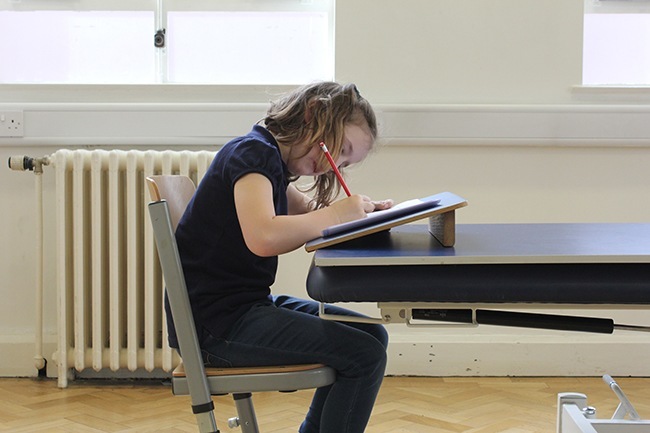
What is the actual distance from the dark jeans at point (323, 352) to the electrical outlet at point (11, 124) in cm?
159

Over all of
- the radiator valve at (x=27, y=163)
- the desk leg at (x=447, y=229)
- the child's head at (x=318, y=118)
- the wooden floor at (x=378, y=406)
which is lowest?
the wooden floor at (x=378, y=406)

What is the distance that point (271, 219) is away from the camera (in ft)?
4.08

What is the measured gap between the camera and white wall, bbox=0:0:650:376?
2635 mm

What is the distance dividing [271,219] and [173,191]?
0.87 ft

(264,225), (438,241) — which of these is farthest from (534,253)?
(264,225)

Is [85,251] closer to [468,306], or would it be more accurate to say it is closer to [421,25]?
[421,25]

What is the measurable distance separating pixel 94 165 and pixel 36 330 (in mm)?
Answer: 561

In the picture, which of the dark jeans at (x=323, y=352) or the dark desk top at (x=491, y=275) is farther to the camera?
the dark jeans at (x=323, y=352)

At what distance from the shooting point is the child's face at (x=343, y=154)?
150cm

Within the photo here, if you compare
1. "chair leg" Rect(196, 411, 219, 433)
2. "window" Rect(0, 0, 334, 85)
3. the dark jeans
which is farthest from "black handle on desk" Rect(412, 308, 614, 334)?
"window" Rect(0, 0, 334, 85)

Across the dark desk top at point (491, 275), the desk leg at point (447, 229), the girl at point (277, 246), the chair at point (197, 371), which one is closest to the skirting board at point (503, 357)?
the girl at point (277, 246)

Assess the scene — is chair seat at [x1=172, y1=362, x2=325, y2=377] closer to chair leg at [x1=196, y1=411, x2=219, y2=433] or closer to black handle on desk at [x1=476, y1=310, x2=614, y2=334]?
chair leg at [x1=196, y1=411, x2=219, y2=433]

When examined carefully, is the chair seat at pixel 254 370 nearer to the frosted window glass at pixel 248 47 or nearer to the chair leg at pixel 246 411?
the chair leg at pixel 246 411

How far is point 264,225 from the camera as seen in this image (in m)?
1.24
